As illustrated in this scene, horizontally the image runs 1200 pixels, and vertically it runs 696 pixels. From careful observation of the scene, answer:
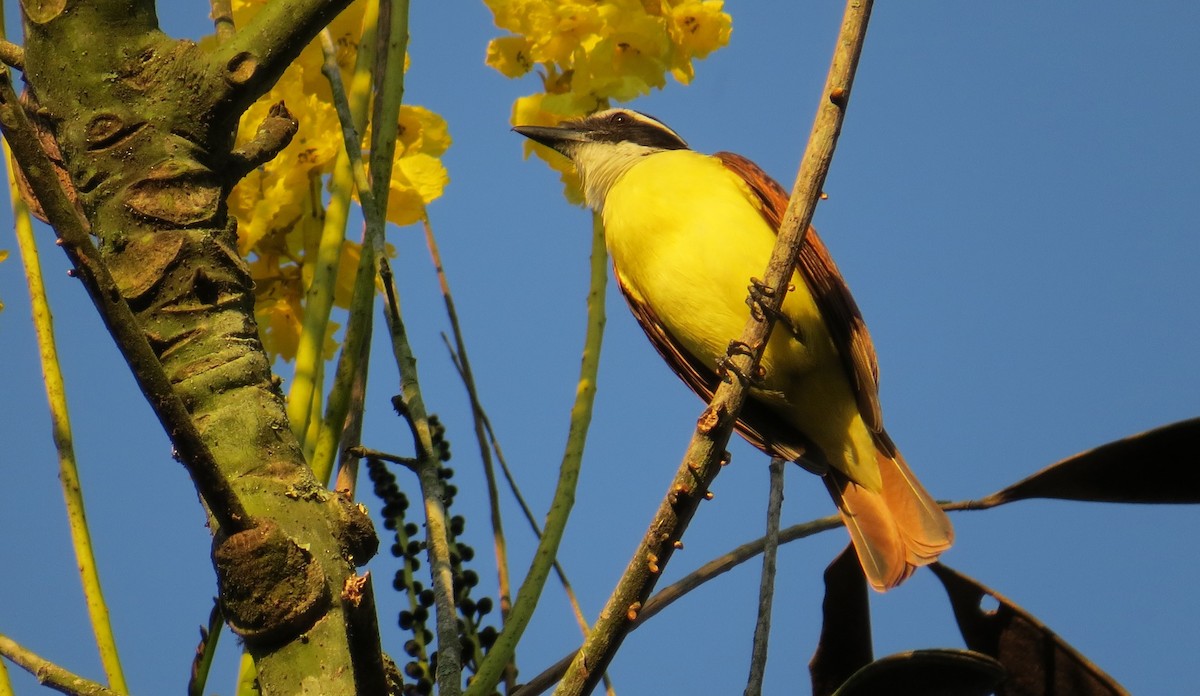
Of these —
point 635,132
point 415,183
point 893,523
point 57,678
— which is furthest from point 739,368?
point 635,132

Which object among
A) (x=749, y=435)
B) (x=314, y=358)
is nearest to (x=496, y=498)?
(x=314, y=358)

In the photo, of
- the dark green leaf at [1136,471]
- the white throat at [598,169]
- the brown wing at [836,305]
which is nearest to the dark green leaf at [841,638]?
the dark green leaf at [1136,471]

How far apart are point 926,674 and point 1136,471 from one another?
0.58 m

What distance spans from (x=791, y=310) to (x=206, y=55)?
7.90 feet

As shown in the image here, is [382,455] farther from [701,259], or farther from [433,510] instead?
[701,259]

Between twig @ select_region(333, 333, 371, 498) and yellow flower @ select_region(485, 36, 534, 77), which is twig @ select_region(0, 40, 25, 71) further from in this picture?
yellow flower @ select_region(485, 36, 534, 77)

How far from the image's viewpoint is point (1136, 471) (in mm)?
2211

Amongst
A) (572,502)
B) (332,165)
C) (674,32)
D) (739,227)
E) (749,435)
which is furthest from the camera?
(749,435)

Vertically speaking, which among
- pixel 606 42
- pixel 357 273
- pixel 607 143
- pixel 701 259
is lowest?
pixel 357 273

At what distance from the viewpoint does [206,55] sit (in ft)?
6.03

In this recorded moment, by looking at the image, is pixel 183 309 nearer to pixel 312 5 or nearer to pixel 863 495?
pixel 312 5

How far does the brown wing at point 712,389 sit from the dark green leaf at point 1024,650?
5.57 feet

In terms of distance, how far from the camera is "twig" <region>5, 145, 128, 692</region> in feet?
5.95

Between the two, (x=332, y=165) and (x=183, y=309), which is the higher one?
(x=332, y=165)
